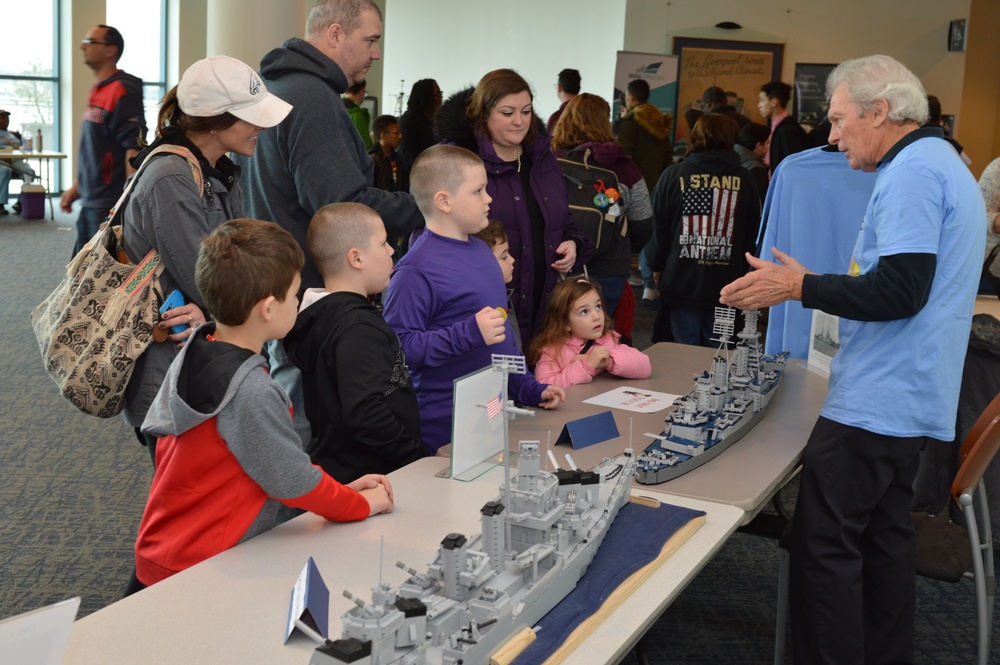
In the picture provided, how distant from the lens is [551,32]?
36.9ft

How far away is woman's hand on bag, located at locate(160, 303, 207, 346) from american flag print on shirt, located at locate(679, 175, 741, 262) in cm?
309

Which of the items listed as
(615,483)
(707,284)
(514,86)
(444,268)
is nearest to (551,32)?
(707,284)

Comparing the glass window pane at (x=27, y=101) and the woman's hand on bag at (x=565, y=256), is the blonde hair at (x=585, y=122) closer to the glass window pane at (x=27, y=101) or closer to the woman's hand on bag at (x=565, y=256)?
the woman's hand on bag at (x=565, y=256)

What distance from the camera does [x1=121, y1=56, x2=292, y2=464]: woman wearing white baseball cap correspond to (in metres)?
A: 2.38

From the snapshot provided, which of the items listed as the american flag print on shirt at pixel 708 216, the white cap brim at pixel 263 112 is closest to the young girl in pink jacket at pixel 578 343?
the white cap brim at pixel 263 112

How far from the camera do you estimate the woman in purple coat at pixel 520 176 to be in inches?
134

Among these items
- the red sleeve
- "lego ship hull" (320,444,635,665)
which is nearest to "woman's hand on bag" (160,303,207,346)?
the red sleeve

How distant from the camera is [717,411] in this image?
2.57m

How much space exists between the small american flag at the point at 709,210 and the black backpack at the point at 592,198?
0.62 metres

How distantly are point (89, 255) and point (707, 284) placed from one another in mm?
3269

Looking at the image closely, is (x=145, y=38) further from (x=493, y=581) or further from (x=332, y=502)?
(x=493, y=581)

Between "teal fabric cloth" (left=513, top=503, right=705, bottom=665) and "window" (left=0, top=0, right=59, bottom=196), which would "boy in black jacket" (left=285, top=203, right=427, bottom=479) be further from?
"window" (left=0, top=0, right=59, bottom=196)

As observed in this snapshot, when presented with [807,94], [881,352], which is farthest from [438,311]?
[807,94]

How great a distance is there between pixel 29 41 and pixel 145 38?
1698 millimetres
